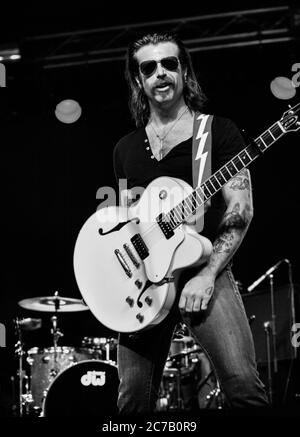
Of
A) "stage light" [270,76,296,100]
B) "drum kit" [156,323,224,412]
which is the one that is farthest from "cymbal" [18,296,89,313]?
"stage light" [270,76,296,100]

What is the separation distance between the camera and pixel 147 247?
3297 mm

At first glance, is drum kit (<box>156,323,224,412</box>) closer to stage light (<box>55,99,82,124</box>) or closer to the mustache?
stage light (<box>55,99,82,124</box>)

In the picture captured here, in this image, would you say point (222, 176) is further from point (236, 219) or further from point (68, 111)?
point (68, 111)

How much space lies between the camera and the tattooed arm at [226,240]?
2.98 m

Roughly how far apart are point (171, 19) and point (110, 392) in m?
4.58

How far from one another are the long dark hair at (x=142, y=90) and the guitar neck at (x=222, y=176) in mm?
752

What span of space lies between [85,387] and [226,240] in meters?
4.33

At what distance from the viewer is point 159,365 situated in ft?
10.5

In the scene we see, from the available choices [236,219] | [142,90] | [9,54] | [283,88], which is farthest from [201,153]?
[9,54]

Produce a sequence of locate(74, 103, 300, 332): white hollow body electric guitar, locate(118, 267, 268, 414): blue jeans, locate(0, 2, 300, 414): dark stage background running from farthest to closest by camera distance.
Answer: locate(0, 2, 300, 414): dark stage background < locate(74, 103, 300, 332): white hollow body electric guitar < locate(118, 267, 268, 414): blue jeans

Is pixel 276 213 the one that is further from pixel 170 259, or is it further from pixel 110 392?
pixel 170 259

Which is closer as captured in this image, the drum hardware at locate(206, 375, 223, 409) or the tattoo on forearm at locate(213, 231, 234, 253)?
the tattoo on forearm at locate(213, 231, 234, 253)

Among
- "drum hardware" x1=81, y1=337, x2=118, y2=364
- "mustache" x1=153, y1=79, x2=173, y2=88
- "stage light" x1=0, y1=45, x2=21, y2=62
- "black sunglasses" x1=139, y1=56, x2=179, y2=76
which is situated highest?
"stage light" x1=0, y1=45, x2=21, y2=62

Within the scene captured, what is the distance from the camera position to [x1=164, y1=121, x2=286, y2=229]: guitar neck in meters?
3.17
